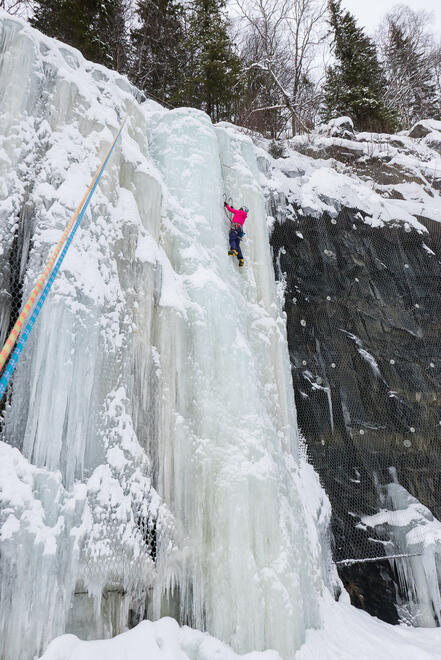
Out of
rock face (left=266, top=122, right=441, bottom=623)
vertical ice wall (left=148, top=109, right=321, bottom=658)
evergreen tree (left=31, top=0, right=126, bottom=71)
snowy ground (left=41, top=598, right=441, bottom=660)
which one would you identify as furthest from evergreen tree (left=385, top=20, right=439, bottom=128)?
snowy ground (left=41, top=598, right=441, bottom=660)

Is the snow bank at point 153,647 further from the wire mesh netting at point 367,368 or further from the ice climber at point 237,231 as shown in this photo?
the ice climber at point 237,231

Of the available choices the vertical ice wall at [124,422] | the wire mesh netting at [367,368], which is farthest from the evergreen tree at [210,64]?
the vertical ice wall at [124,422]

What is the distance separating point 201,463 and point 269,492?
550mm

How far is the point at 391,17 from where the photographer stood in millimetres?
14672

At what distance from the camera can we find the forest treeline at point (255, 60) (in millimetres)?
7820

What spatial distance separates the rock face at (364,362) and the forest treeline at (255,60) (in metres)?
3.99

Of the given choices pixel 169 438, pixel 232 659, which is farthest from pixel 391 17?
pixel 232 659

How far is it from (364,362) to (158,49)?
24.9ft

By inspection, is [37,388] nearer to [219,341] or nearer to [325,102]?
[219,341]

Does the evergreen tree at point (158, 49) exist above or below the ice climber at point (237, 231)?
above

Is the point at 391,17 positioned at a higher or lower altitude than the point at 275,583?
higher

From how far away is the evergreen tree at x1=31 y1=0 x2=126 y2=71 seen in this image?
23.9 feet

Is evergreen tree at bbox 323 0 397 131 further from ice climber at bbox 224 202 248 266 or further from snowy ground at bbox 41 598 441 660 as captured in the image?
snowy ground at bbox 41 598 441 660

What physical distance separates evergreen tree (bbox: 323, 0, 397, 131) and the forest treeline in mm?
26
